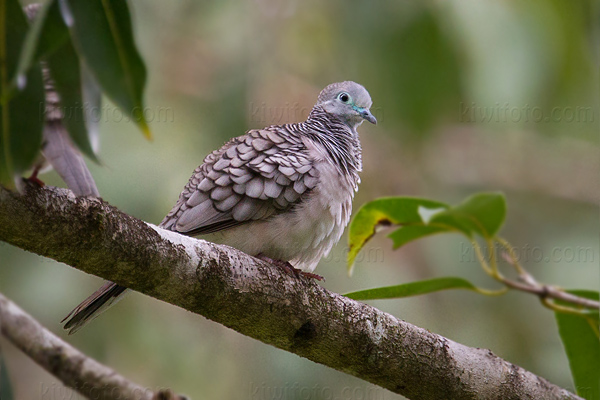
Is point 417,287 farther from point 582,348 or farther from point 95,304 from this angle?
point 95,304

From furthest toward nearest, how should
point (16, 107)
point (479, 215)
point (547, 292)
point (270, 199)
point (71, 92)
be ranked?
point (270, 199), point (479, 215), point (547, 292), point (71, 92), point (16, 107)

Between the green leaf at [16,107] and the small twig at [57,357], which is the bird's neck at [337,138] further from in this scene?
the small twig at [57,357]

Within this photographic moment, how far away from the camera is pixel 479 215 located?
2781mm

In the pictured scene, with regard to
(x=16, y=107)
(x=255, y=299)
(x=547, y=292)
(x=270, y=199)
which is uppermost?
(x=547, y=292)

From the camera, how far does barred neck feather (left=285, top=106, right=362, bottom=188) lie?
4051 mm

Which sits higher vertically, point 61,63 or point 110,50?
point 110,50

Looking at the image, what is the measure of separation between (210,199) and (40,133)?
1.60 meters

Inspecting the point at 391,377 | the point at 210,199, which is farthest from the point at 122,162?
the point at 391,377

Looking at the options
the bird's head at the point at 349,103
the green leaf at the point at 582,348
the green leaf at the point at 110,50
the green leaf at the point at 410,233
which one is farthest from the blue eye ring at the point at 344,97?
the green leaf at the point at 110,50

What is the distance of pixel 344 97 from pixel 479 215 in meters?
1.80

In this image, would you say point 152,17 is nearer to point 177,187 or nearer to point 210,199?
point 177,187

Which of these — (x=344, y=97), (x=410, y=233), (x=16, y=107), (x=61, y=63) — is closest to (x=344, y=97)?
(x=344, y=97)

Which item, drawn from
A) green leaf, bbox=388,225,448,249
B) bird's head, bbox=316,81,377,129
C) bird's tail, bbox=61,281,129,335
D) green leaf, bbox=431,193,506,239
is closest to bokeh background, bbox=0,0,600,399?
bird's head, bbox=316,81,377,129

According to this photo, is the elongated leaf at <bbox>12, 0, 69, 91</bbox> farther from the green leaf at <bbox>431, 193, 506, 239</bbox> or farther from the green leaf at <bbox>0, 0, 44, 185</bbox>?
the green leaf at <bbox>431, 193, 506, 239</bbox>
